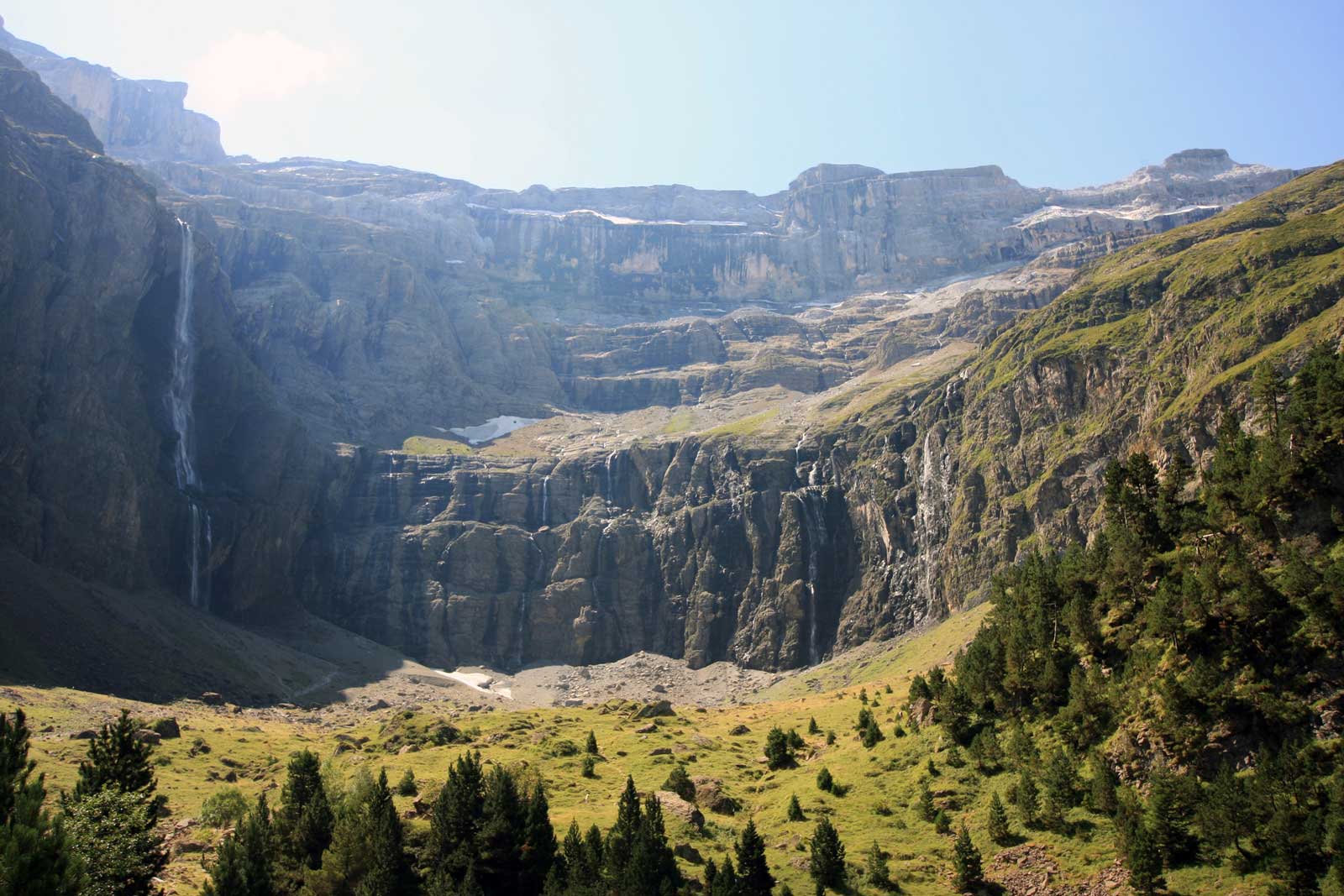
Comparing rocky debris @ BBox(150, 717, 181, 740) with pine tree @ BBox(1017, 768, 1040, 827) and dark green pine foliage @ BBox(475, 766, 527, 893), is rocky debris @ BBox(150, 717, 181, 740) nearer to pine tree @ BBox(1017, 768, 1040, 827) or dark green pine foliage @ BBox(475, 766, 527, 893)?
dark green pine foliage @ BBox(475, 766, 527, 893)

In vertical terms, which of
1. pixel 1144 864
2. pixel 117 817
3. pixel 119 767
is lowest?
pixel 1144 864

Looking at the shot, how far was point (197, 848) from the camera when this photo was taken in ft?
202

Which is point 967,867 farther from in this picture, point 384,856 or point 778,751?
point 384,856

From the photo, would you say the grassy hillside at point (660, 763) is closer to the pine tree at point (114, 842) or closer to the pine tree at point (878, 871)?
the pine tree at point (878, 871)

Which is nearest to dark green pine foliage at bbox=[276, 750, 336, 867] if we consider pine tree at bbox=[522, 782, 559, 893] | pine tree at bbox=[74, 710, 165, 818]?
pine tree at bbox=[74, 710, 165, 818]

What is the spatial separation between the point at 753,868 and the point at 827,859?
16.7 ft

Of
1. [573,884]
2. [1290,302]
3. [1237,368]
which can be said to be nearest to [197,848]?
[573,884]

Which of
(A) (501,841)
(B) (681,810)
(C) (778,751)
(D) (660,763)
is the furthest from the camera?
(D) (660,763)

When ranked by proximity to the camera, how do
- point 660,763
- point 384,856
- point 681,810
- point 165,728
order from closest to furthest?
point 384,856 < point 681,810 < point 660,763 < point 165,728

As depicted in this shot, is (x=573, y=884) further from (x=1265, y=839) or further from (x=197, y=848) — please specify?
(x=1265, y=839)

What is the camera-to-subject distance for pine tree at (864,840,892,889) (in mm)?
57625

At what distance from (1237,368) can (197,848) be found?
429 ft

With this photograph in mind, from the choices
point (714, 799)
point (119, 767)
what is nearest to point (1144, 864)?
point (714, 799)

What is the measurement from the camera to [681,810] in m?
69.8
